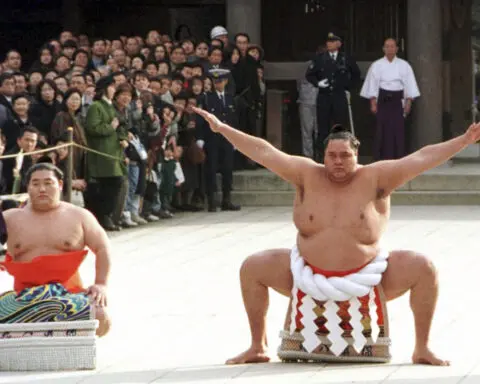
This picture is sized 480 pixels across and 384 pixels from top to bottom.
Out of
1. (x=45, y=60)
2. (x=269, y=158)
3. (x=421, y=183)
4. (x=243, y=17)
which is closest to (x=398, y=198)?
(x=421, y=183)

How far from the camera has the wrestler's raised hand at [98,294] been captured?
6.63 meters

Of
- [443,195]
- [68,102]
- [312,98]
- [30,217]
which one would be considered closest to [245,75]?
[312,98]

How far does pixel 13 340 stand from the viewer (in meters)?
6.55

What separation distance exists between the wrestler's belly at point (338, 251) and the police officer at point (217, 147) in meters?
7.68

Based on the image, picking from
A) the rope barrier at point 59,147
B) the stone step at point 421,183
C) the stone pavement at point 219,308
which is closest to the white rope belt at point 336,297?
the stone pavement at point 219,308

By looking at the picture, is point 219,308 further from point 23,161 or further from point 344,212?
point 23,161

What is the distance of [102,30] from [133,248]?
23.6ft

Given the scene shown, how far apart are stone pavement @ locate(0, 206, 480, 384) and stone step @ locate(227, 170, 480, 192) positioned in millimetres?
1209

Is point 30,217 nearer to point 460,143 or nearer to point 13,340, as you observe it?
point 13,340

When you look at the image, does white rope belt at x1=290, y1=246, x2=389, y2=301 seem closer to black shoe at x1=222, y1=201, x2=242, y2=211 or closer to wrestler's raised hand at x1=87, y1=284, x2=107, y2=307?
wrestler's raised hand at x1=87, y1=284, x2=107, y2=307

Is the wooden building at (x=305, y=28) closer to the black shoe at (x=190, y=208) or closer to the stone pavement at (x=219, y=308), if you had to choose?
the black shoe at (x=190, y=208)

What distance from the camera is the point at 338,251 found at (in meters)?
6.63

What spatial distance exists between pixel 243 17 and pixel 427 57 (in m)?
1.95

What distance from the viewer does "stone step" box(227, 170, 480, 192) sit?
15.2 metres
